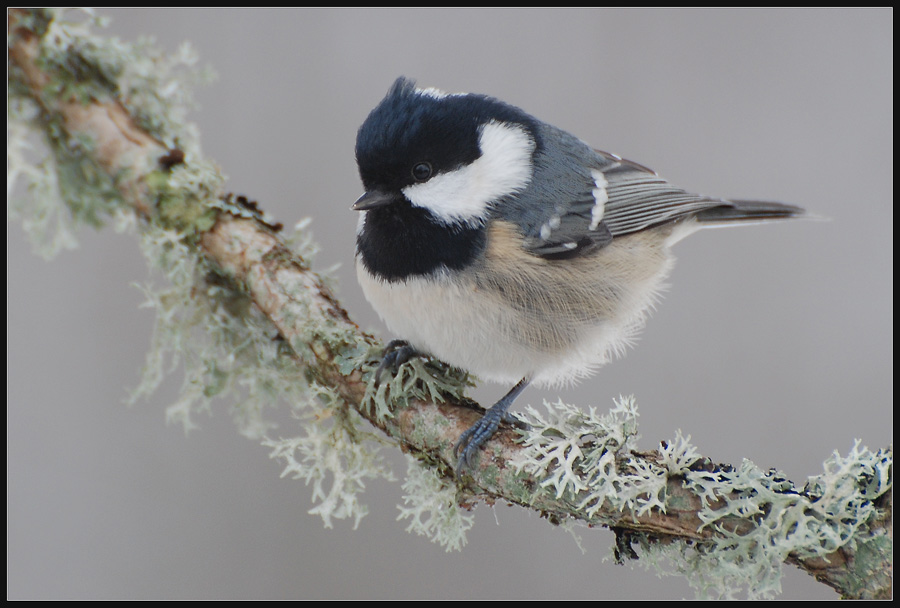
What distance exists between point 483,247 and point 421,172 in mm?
222

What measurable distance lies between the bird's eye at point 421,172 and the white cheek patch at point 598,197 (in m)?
0.47

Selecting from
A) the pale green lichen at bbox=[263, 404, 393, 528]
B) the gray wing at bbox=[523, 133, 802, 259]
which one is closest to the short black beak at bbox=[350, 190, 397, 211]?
the gray wing at bbox=[523, 133, 802, 259]

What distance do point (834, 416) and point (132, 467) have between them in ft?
9.37

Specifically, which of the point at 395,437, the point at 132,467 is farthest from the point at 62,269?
the point at 395,437

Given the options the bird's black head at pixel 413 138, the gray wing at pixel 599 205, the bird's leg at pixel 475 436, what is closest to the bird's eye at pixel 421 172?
the bird's black head at pixel 413 138

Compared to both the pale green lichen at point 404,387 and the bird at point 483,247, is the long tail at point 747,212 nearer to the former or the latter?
the bird at point 483,247

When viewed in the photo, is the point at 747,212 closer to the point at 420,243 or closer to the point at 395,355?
the point at 420,243

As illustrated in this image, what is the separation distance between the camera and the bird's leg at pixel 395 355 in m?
1.55

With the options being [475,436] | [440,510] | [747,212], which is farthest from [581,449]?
[747,212]

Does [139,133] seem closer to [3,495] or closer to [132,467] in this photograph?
[3,495]

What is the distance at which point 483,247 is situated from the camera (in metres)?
1.58

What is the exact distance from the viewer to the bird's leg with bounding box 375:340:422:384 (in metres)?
1.55

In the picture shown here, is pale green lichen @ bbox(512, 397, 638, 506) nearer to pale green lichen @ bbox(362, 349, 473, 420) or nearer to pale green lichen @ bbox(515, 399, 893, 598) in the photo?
pale green lichen @ bbox(515, 399, 893, 598)

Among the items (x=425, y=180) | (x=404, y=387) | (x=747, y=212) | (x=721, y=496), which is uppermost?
(x=747, y=212)
